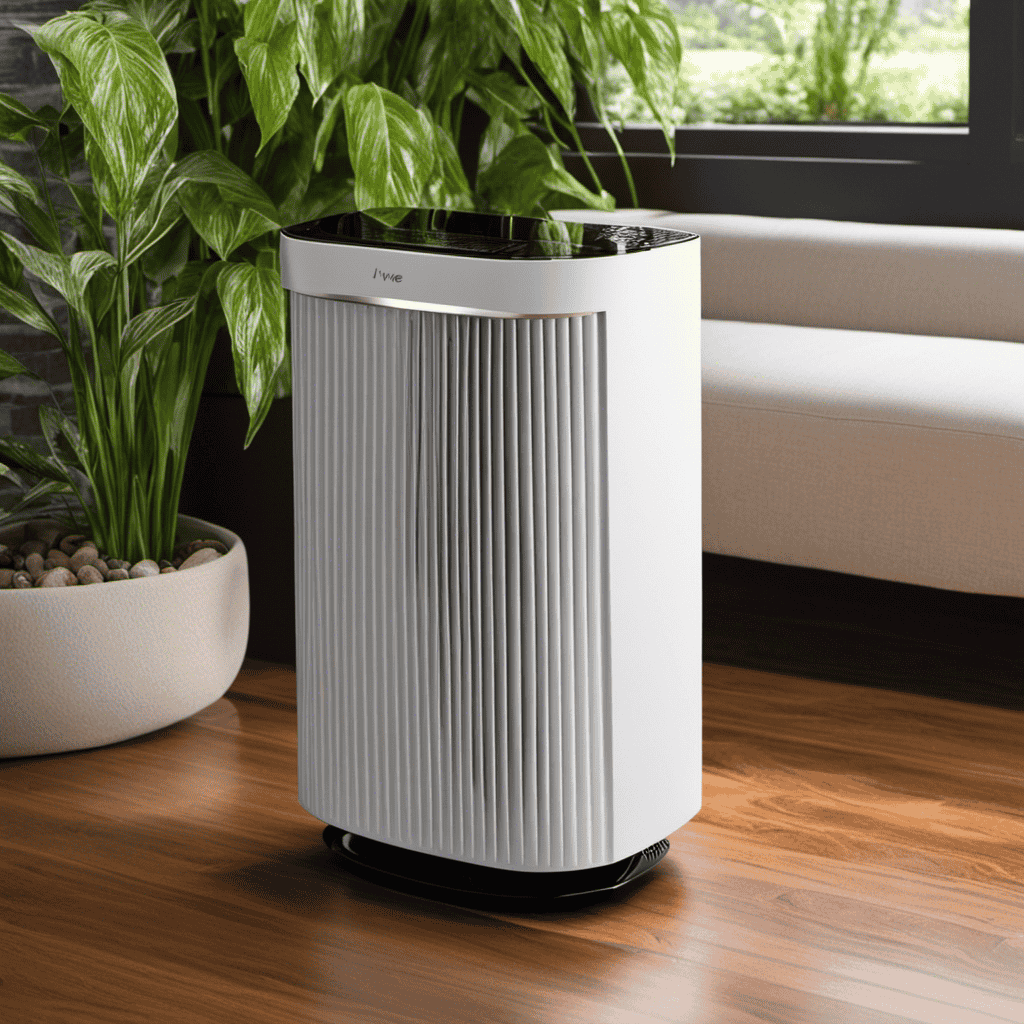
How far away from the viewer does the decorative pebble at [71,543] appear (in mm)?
1651

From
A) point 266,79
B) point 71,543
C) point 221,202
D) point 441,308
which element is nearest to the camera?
point 441,308

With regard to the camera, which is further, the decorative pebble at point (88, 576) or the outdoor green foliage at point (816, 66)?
the outdoor green foliage at point (816, 66)

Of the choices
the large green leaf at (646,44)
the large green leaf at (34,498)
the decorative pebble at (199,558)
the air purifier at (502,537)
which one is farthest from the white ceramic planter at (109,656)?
the large green leaf at (646,44)

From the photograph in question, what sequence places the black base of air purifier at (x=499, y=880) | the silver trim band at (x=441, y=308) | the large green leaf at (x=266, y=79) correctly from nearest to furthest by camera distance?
the silver trim band at (x=441, y=308), the black base of air purifier at (x=499, y=880), the large green leaf at (x=266, y=79)

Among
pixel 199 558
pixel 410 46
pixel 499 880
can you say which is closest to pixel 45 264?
pixel 199 558

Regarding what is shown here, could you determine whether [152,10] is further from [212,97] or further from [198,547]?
[198,547]

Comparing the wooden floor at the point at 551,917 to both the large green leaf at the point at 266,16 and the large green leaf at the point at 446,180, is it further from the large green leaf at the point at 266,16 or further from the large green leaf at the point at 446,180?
the large green leaf at the point at 266,16

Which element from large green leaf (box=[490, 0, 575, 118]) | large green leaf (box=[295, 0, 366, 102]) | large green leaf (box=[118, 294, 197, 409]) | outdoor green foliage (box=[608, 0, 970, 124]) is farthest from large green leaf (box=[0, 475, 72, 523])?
outdoor green foliage (box=[608, 0, 970, 124])

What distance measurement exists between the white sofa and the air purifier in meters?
0.43

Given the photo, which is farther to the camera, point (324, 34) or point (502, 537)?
point (324, 34)

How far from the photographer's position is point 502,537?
43.7 inches

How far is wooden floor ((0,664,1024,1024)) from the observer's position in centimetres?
108

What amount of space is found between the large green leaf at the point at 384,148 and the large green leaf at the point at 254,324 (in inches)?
5.0

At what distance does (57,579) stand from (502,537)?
635mm
